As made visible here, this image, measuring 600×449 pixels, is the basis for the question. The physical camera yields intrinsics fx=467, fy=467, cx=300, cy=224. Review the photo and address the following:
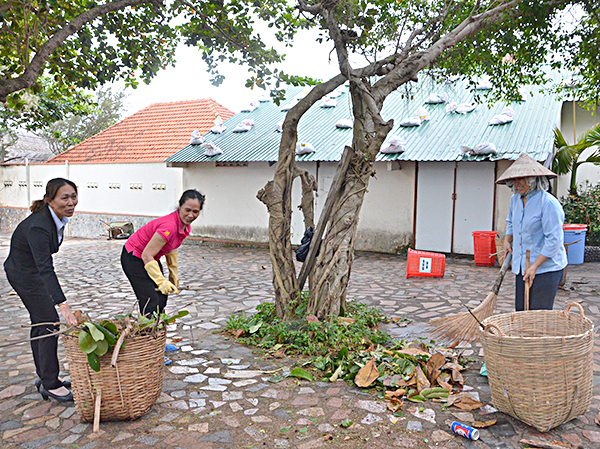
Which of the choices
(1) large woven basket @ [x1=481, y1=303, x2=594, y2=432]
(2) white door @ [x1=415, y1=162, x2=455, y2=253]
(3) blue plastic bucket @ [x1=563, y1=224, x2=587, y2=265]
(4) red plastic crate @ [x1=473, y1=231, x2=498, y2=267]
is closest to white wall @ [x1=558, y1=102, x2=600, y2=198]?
(2) white door @ [x1=415, y1=162, x2=455, y2=253]

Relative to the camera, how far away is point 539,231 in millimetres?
3852

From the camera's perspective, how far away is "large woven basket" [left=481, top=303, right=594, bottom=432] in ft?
9.78

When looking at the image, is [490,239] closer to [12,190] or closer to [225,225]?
[225,225]

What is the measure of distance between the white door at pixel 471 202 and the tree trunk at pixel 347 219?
6460 millimetres

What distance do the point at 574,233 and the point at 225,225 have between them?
9.47 m

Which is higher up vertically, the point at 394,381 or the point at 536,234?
the point at 536,234

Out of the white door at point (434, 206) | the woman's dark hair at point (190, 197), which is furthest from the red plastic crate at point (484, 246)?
the woman's dark hair at point (190, 197)

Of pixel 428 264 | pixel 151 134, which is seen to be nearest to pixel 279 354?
pixel 428 264

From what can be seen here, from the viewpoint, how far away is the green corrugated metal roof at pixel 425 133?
33.4 feet

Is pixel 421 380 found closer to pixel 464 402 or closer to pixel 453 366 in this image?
pixel 464 402

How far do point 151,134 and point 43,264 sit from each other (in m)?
16.9

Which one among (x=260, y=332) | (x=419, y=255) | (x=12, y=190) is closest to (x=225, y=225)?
(x=419, y=255)

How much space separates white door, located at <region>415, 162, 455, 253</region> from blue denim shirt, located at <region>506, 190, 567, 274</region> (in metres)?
7.26

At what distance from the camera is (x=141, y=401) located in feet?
10.7
